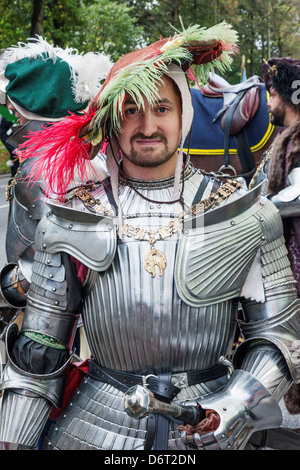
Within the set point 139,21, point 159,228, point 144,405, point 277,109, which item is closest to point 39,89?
point 277,109

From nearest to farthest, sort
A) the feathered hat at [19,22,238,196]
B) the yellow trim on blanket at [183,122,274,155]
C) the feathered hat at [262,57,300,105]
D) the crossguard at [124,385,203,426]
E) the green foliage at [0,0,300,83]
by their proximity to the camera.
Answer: the crossguard at [124,385,203,426]
the feathered hat at [19,22,238,196]
the feathered hat at [262,57,300,105]
the yellow trim on blanket at [183,122,274,155]
the green foliage at [0,0,300,83]

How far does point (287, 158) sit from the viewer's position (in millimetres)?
3816

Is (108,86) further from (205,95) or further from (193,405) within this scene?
(205,95)

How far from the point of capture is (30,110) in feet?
12.2

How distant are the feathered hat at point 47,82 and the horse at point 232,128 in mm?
1378

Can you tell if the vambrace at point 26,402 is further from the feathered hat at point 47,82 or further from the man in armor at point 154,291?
the feathered hat at point 47,82

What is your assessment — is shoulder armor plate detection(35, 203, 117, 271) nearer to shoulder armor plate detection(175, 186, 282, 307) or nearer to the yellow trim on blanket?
shoulder armor plate detection(175, 186, 282, 307)

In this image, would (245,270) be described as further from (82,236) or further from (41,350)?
(41,350)

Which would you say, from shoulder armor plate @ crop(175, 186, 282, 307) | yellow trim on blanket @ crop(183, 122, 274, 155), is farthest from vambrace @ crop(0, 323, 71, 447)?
yellow trim on blanket @ crop(183, 122, 274, 155)

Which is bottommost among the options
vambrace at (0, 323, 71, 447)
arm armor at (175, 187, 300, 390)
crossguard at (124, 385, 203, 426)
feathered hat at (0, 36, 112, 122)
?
vambrace at (0, 323, 71, 447)

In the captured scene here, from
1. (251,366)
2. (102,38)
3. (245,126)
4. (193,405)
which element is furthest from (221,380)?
(102,38)

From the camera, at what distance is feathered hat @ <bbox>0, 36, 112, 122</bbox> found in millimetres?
3670

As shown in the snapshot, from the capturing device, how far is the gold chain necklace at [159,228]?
84.6 inches

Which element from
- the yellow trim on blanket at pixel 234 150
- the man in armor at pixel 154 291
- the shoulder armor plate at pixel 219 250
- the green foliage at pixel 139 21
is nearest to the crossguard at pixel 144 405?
the man in armor at pixel 154 291
